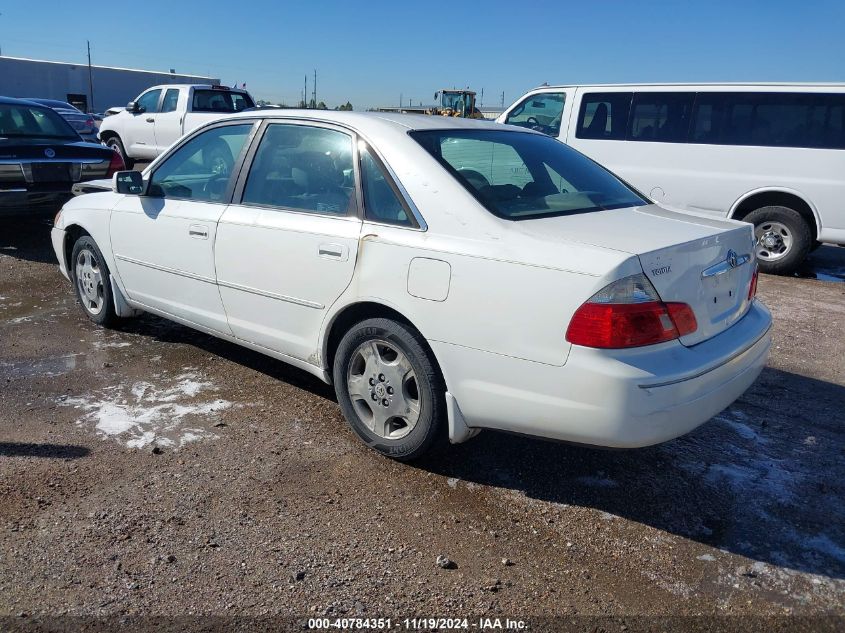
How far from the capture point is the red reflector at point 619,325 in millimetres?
2590

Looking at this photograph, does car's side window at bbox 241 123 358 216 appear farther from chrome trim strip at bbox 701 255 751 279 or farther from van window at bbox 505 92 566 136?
van window at bbox 505 92 566 136

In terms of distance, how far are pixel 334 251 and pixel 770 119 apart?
6.55 metres

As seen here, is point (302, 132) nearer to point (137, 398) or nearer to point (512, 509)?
point (137, 398)

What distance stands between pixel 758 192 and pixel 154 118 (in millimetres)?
11866

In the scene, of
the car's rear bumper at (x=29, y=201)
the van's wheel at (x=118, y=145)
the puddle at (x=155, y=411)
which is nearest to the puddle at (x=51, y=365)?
the puddle at (x=155, y=411)

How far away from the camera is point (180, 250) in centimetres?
423

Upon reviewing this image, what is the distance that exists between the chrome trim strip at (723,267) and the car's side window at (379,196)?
1258 millimetres

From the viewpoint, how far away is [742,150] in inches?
317

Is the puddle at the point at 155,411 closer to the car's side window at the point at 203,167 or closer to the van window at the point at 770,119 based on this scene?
the car's side window at the point at 203,167

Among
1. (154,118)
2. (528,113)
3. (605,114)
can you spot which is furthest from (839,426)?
(154,118)

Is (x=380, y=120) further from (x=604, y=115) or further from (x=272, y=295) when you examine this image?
(x=604, y=115)

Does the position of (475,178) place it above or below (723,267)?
above

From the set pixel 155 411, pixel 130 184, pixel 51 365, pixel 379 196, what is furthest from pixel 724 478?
pixel 51 365

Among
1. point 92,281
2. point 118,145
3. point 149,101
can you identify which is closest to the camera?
point 92,281
